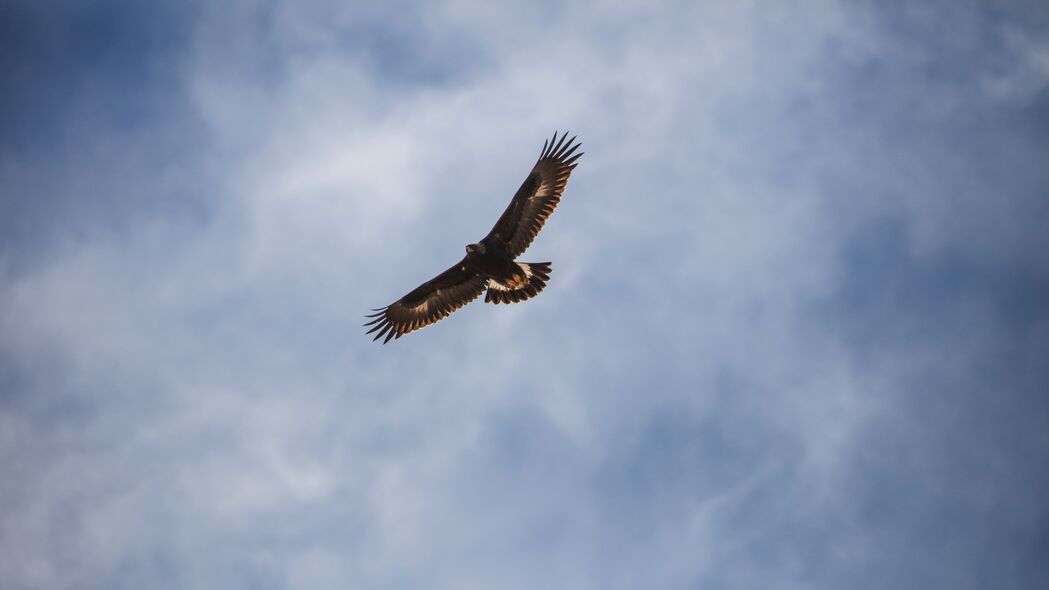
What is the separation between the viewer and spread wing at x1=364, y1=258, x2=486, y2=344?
70.7 feet

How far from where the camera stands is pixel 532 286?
68.2 ft

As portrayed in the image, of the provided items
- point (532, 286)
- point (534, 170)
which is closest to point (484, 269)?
point (532, 286)

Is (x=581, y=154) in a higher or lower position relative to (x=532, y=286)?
higher

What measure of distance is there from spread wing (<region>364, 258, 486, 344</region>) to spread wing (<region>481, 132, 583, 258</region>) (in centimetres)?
131

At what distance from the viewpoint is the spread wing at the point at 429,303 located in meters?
21.6

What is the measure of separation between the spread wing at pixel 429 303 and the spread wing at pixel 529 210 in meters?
1.31

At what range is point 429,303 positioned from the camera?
866 inches

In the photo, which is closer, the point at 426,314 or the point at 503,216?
the point at 503,216

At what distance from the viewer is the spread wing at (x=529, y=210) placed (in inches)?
808

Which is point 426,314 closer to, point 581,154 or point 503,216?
point 503,216

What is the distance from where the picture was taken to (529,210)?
20.7 m

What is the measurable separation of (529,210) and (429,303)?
3.47 meters

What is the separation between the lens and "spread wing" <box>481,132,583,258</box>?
67.4 ft

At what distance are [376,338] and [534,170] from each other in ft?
18.2
